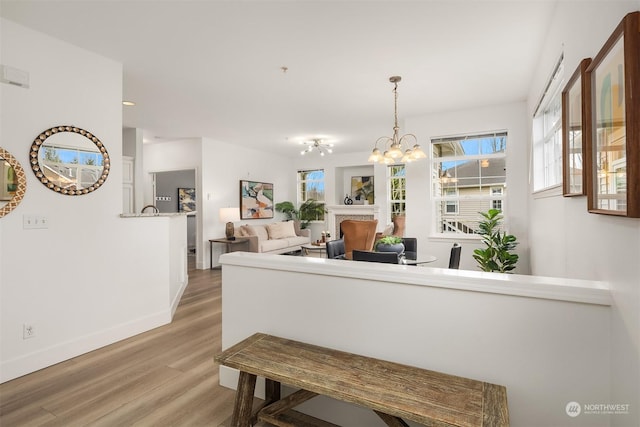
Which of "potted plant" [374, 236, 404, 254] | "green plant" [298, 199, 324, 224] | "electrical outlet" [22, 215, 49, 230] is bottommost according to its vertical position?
"potted plant" [374, 236, 404, 254]

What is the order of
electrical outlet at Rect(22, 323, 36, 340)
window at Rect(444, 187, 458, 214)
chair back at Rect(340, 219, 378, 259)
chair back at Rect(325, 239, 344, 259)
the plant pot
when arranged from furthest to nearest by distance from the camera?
window at Rect(444, 187, 458, 214)
chair back at Rect(325, 239, 344, 259)
chair back at Rect(340, 219, 378, 259)
the plant pot
electrical outlet at Rect(22, 323, 36, 340)

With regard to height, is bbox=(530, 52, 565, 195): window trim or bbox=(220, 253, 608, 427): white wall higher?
bbox=(530, 52, 565, 195): window trim

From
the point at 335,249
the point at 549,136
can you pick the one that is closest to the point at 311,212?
the point at 335,249

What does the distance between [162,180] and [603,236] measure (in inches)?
381

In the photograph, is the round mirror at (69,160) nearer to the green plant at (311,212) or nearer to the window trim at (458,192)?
the window trim at (458,192)

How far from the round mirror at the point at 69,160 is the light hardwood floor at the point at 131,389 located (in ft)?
4.57

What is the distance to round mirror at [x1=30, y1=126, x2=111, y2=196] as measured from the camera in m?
2.50

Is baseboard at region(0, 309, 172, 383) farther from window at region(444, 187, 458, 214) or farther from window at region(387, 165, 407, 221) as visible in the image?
window at region(387, 165, 407, 221)

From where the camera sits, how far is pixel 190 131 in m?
5.94

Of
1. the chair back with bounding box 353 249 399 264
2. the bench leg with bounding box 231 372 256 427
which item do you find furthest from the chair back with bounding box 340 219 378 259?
the bench leg with bounding box 231 372 256 427

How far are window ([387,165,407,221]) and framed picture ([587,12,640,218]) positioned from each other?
22.3 ft

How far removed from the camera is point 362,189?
8969 millimetres

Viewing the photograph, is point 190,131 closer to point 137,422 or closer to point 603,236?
point 137,422

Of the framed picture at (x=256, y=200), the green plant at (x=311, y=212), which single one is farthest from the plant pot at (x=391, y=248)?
the green plant at (x=311, y=212)
